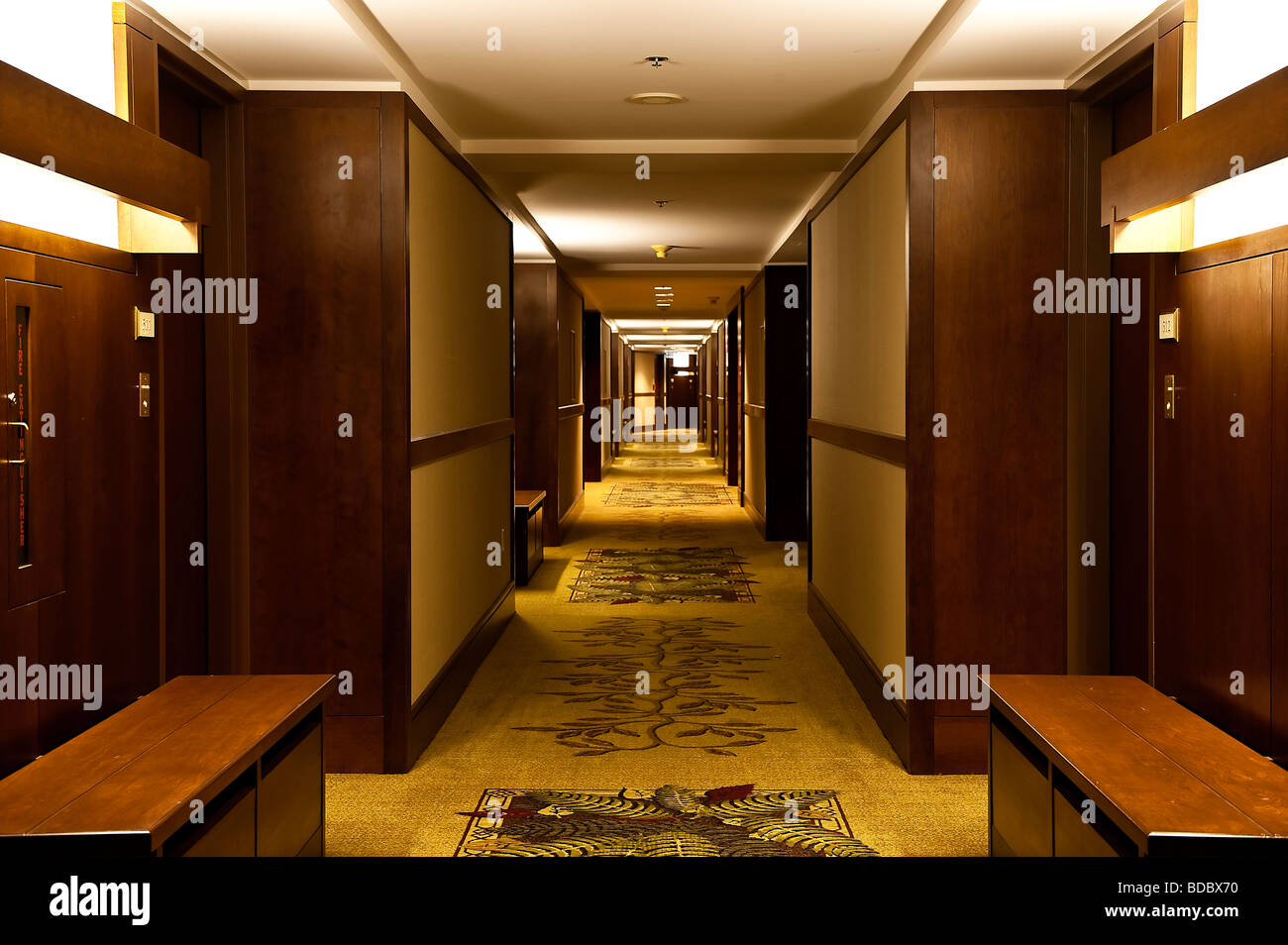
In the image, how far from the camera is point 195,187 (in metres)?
2.62

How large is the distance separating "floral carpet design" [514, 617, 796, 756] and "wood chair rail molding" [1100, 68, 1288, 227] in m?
2.68

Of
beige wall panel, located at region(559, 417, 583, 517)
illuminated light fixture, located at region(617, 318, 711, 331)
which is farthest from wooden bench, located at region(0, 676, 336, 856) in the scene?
illuminated light fixture, located at region(617, 318, 711, 331)

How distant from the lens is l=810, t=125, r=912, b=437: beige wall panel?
4477 millimetres

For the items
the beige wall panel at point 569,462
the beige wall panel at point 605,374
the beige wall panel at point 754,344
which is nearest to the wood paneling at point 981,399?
the beige wall panel at point 754,344

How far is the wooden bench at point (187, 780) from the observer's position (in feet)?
7.24

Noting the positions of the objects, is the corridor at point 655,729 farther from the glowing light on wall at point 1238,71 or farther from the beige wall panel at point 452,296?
the glowing light on wall at point 1238,71

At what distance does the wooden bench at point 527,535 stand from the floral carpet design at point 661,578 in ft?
1.23

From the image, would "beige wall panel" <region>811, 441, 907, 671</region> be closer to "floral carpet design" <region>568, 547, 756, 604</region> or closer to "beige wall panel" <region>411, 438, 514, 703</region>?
"floral carpet design" <region>568, 547, 756, 604</region>

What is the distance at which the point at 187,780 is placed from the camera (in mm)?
2451

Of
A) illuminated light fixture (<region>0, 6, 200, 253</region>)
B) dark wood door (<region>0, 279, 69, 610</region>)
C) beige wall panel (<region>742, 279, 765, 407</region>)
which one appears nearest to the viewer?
illuminated light fixture (<region>0, 6, 200, 253</region>)

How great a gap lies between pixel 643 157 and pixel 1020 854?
3850 millimetres

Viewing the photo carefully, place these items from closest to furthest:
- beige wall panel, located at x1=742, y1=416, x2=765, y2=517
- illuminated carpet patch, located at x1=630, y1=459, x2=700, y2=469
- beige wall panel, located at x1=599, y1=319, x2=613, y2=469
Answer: beige wall panel, located at x1=742, y1=416, x2=765, y2=517, beige wall panel, located at x1=599, y1=319, x2=613, y2=469, illuminated carpet patch, located at x1=630, y1=459, x2=700, y2=469
